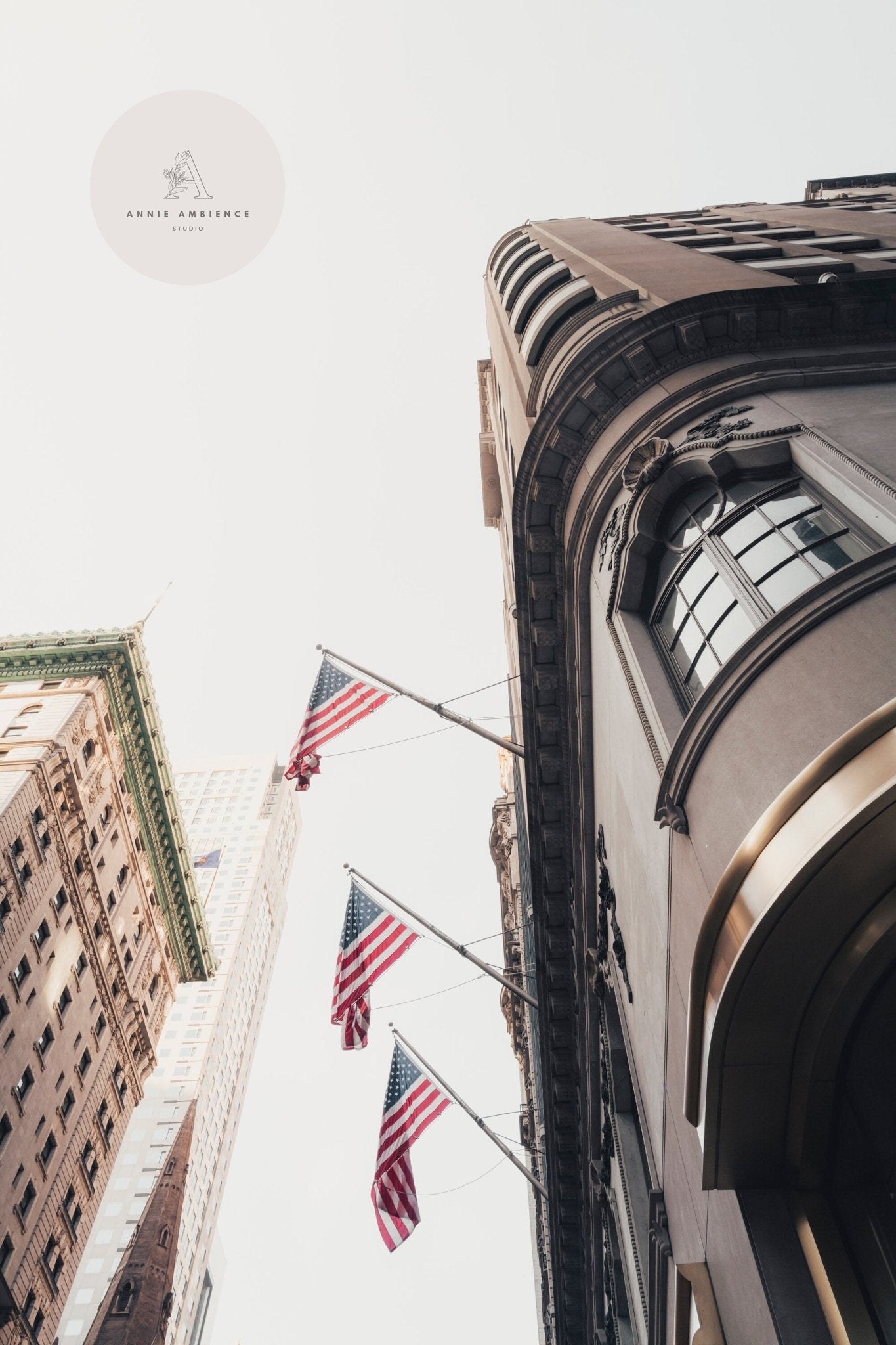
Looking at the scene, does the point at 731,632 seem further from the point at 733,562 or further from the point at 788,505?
the point at 788,505

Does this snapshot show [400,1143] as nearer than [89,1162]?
Yes

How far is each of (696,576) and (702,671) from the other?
168 centimetres

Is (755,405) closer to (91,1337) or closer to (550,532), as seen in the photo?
(550,532)

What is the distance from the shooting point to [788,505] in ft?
38.7

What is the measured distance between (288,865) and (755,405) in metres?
147

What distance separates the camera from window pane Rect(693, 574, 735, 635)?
11742mm

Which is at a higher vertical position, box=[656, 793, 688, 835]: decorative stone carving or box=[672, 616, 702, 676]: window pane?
box=[672, 616, 702, 676]: window pane

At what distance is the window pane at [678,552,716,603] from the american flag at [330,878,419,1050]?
11.5m

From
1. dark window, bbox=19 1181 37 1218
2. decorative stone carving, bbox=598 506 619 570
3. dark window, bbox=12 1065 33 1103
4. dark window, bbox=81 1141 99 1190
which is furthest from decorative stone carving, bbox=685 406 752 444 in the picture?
dark window, bbox=81 1141 99 1190

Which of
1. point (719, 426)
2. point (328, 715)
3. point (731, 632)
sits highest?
point (328, 715)

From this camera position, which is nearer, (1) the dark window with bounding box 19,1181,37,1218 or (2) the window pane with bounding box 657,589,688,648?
(2) the window pane with bounding box 657,589,688,648

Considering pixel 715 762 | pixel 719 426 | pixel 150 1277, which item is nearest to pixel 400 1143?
pixel 715 762

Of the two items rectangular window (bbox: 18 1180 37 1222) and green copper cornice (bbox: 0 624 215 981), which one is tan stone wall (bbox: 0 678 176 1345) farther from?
green copper cornice (bbox: 0 624 215 981)

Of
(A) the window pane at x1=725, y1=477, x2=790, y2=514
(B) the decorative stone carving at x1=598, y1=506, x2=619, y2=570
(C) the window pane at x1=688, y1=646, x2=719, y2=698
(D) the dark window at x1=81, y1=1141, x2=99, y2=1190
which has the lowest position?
(C) the window pane at x1=688, y1=646, x2=719, y2=698
